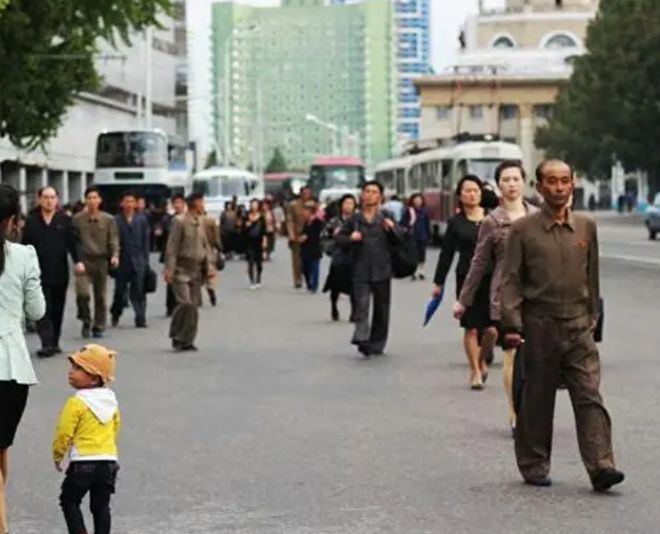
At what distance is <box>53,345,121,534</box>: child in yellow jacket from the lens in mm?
8078

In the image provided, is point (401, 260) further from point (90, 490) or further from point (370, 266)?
point (90, 490)

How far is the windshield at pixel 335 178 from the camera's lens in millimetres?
81188

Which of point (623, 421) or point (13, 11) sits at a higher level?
point (13, 11)

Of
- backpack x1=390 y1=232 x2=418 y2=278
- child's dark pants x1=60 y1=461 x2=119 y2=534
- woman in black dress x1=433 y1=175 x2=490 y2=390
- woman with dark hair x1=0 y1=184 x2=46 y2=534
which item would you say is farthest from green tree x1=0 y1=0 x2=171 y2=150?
child's dark pants x1=60 y1=461 x2=119 y2=534

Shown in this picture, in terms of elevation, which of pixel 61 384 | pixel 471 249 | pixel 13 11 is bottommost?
pixel 61 384

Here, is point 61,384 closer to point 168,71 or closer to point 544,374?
point 544,374

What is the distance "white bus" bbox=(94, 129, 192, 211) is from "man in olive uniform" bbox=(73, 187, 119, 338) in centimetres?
3714

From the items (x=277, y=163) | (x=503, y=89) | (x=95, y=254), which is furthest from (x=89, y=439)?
(x=277, y=163)

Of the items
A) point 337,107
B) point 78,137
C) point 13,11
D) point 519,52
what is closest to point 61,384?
point 13,11

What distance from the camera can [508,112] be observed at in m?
144

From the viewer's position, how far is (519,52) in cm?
15075

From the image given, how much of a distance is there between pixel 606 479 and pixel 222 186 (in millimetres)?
53047

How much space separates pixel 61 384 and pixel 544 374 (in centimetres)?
719

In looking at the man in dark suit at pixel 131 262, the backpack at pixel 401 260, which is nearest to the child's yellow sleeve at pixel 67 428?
the backpack at pixel 401 260
